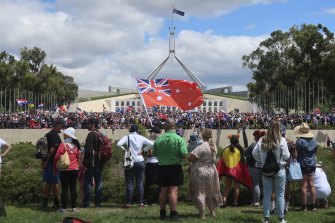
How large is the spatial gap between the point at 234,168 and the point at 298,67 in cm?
5210

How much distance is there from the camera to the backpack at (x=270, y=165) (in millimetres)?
7543

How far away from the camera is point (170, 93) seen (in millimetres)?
20953

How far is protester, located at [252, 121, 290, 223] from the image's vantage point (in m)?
7.55

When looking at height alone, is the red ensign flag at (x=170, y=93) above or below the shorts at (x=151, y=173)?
above

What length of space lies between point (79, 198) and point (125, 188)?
966 millimetres

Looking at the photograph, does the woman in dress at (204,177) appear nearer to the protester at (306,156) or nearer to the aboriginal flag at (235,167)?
the aboriginal flag at (235,167)

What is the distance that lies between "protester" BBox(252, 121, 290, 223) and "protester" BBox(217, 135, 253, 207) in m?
1.95

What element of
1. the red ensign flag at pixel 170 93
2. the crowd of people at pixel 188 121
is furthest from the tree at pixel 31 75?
the red ensign flag at pixel 170 93

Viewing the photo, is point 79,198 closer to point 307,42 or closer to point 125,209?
point 125,209

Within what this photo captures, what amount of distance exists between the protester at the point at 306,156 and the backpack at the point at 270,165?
64.0 inches

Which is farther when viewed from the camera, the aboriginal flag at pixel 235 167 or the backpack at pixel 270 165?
the aboriginal flag at pixel 235 167

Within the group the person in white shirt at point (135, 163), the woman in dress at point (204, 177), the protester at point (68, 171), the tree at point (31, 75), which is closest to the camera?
the woman in dress at point (204, 177)

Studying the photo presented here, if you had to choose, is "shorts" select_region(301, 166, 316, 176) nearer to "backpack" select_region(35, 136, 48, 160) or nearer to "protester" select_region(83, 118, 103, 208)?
"protester" select_region(83, 118, 103, 208)

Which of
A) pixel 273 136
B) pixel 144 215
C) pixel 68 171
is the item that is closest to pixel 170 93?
pixel 68 171
